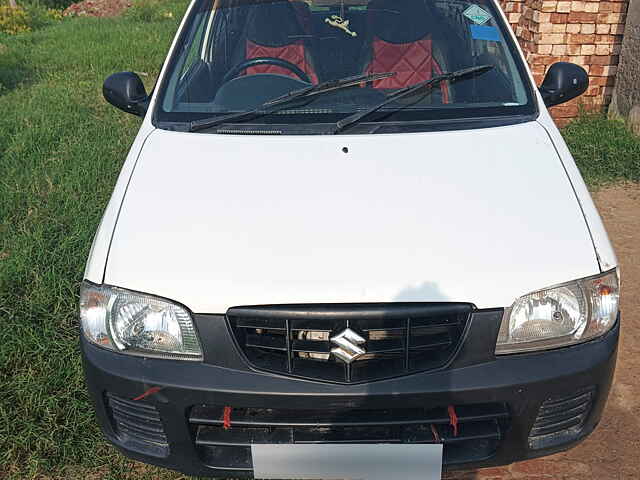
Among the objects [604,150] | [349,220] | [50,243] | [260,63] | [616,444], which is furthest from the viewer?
[604,150]

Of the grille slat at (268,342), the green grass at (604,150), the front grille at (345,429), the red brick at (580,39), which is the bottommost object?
the green grass at (604,150)

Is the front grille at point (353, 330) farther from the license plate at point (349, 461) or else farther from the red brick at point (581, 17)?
the red brick at point (581, 17)

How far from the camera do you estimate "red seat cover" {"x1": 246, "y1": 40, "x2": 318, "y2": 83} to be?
3109mm

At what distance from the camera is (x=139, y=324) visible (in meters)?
2.10

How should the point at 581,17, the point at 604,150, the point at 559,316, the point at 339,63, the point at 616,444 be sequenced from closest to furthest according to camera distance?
1. the point at 559,316
2. the point at 616,444
3. the point at 339,63
4. the point at 604,150
5. the point at 581,17

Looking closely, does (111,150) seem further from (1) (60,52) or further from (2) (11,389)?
(1) (60,52)

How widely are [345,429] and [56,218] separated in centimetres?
306

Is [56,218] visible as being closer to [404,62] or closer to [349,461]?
[404,62]

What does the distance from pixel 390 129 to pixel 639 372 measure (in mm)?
1669

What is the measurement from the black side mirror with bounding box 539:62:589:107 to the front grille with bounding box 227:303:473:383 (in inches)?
62.0

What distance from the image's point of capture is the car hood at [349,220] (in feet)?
6.61

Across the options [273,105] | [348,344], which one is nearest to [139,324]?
[348,344]

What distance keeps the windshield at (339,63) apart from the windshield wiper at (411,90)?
0.04 ft

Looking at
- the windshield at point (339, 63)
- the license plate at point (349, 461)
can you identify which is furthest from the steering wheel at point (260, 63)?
the license plate at point (349, 461)
